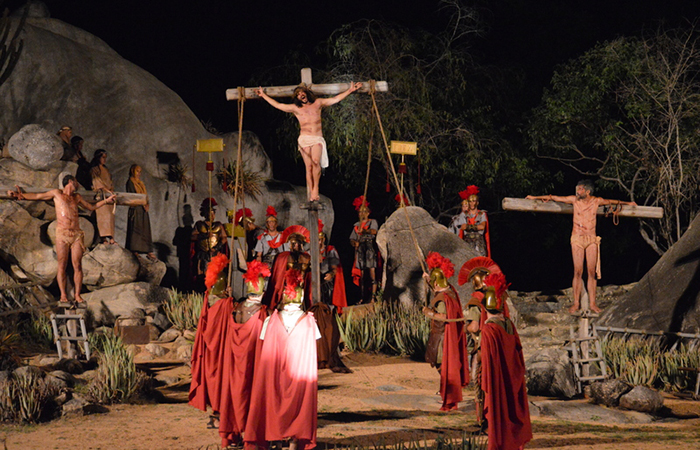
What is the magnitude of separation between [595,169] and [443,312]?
10124 millimetres

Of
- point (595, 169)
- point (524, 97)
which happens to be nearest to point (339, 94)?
point (524, 97)

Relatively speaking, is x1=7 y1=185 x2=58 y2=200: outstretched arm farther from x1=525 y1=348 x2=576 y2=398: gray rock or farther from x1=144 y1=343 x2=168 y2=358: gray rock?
x1=525 y1=348 x2=576 y2=398: gray rock

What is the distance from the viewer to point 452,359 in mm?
8039

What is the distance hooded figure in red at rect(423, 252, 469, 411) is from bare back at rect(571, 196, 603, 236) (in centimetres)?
153

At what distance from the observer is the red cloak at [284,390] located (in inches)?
238

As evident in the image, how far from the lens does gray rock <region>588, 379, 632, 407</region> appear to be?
27.8ft

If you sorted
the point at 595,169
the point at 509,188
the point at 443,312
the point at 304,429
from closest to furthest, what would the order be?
the point at 304,429, the point at 443,312, the point at 509,188, the point at 595,169

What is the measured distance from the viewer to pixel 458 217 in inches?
520

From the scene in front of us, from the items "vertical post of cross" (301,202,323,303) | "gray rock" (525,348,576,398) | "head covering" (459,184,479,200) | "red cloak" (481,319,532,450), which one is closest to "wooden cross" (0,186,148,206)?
"vertical post of cross" (301,202,323,303)

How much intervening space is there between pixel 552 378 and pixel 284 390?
391 cm

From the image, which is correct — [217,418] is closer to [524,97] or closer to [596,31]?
[524,97]

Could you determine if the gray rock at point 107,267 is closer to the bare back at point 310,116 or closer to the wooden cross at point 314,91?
the wooden cross at point 314,91

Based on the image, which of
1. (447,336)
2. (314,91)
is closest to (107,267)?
(314,91)

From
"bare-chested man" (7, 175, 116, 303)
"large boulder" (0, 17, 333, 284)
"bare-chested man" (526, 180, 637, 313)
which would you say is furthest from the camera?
"large boulder" (0, 17, 333, 284)
